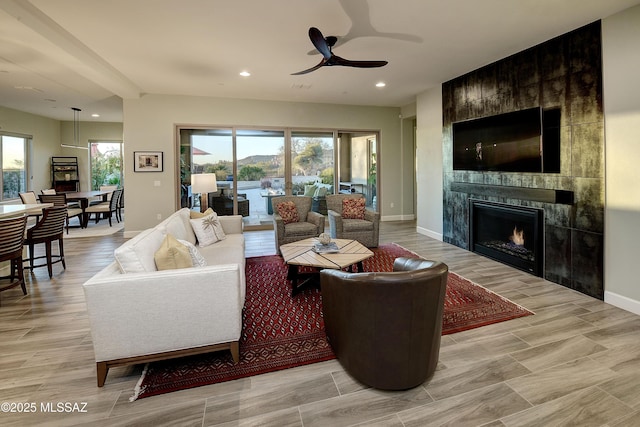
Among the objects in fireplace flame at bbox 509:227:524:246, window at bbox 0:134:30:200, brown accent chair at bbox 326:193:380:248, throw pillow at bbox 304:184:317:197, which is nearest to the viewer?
fireplace flame at bbox 509:227:524:246

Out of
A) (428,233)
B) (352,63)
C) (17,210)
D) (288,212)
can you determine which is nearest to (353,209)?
(288,212)

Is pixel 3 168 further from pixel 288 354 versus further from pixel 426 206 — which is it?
pixel 426 206

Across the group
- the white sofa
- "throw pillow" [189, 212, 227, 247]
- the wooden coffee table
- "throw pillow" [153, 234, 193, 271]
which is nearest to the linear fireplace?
the wooden coffee table

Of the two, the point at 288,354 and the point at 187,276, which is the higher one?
the point at 187,276

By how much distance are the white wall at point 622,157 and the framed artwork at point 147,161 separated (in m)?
7.26

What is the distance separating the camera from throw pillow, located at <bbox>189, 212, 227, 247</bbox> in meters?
4.06

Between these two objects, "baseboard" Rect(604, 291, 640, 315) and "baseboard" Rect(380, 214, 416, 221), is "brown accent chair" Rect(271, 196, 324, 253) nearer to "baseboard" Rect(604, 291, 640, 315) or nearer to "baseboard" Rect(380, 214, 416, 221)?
"baseboard" Rect(380, 214, 416, 221)

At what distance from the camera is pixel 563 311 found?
319 cm

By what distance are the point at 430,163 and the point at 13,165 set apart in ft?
34.2

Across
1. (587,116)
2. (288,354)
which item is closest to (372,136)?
(587,116)

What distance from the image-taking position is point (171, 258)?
2.43m

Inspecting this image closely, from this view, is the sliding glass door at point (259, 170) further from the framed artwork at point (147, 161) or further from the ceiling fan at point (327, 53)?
the ceiling fan at point (327, 53)

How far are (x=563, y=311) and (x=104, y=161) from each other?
12353 millimetres

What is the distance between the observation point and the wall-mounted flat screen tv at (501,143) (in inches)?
163
